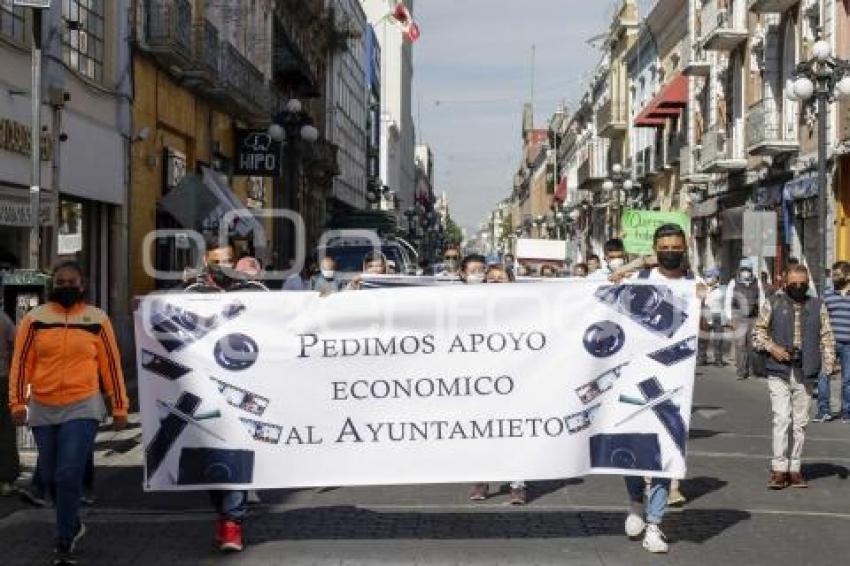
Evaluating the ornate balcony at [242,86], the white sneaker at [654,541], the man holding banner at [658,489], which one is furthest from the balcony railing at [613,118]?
the white sneaker at [654,541]

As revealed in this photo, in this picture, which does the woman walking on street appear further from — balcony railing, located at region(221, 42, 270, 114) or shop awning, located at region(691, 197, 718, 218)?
shop awning, located at region(691, 197, 718, 218)

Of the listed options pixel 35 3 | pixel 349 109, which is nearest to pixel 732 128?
pixel 35 3

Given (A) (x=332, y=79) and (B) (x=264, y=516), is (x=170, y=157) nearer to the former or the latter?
(B) (x=264, y=516)

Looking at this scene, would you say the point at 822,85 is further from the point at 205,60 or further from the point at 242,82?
the point at 242,82

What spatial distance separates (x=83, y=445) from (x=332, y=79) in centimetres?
4477

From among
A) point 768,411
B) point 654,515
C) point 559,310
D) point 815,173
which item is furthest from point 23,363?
point 815,173

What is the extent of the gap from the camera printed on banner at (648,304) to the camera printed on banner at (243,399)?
81.9 inches

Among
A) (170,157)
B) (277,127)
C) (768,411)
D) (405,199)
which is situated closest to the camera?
(768,411)

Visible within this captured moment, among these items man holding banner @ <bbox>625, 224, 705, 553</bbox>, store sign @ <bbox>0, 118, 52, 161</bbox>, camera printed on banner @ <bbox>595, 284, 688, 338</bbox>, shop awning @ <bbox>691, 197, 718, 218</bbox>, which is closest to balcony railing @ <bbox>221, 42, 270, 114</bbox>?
store sign @ <bbox>0, 118, 52, 161</bbox>

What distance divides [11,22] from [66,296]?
29.2 ft

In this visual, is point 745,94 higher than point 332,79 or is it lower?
lower

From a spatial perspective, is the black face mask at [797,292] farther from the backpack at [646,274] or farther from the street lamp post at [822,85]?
the street lamp post at [822,85]

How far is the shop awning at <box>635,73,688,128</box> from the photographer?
40688 mm

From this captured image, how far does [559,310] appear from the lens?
24.3 feet
